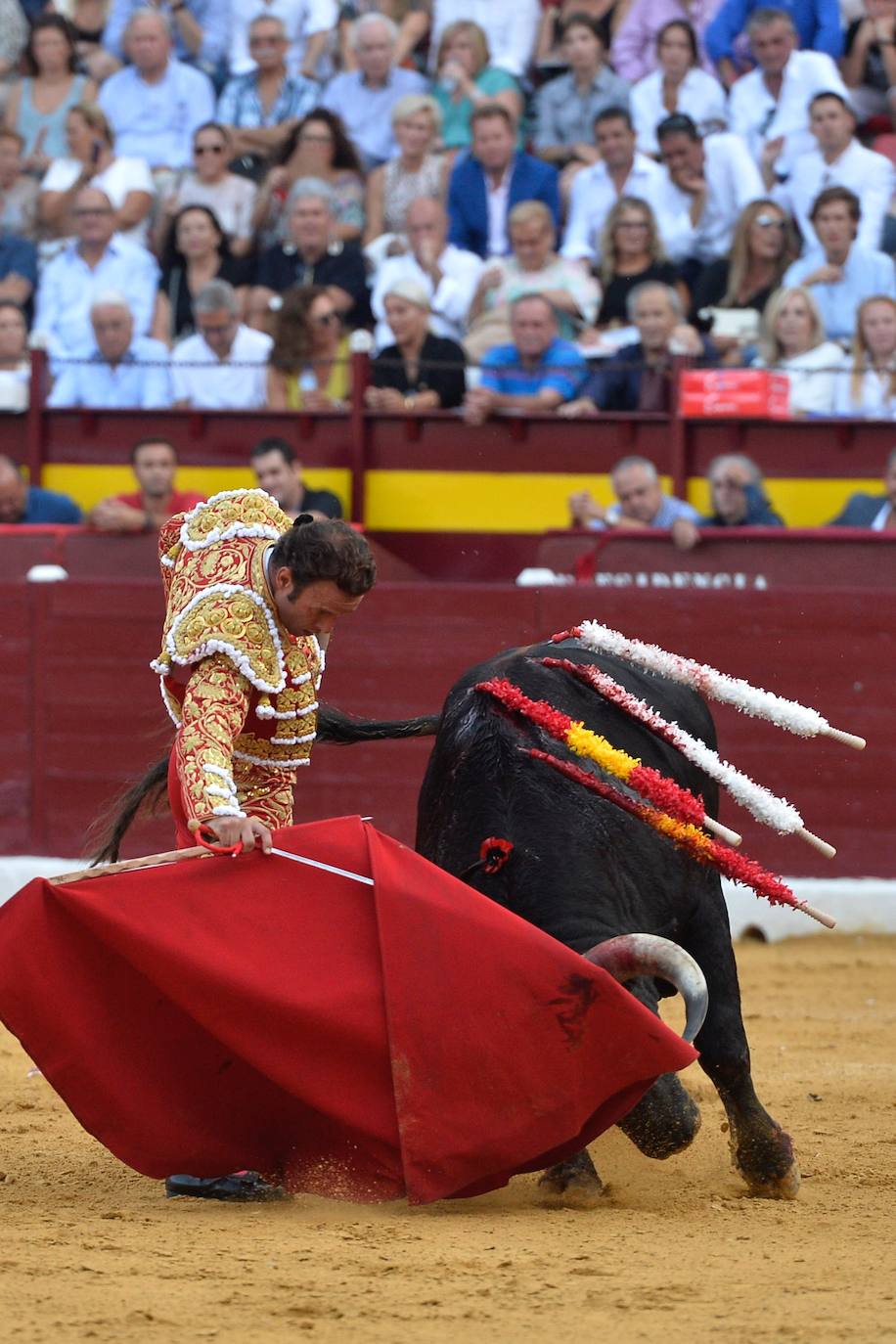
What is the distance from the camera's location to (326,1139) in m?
3.61

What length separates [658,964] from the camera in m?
3.37

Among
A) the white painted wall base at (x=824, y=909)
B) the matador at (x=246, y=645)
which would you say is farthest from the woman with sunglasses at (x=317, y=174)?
the matador at (x=246, y=645)

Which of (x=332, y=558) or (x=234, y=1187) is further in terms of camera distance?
(x=234, y=1187)

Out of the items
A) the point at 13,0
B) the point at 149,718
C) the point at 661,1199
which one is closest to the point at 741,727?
the point at 149,718

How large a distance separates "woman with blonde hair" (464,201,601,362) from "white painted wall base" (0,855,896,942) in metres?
2.18

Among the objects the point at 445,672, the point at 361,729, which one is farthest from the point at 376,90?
the point at 361,729

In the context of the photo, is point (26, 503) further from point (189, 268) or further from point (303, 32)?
point (303, 32)

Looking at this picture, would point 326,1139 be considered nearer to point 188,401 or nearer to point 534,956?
point 534,956

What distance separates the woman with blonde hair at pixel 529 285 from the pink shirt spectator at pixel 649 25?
1119 millimetres

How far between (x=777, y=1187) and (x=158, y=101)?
674 centimetres

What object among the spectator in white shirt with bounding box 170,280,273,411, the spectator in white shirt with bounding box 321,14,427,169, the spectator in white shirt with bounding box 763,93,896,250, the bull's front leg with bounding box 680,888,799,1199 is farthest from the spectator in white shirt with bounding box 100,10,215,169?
the bull's front leg with bounding box 680,888,799,1199

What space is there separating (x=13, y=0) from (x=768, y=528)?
5215mm

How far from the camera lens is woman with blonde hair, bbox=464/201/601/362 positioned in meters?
7.71

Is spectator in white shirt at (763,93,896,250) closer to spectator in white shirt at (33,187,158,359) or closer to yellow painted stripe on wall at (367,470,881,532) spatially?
yellow painted stripe on wall at (367,470,881,532)
